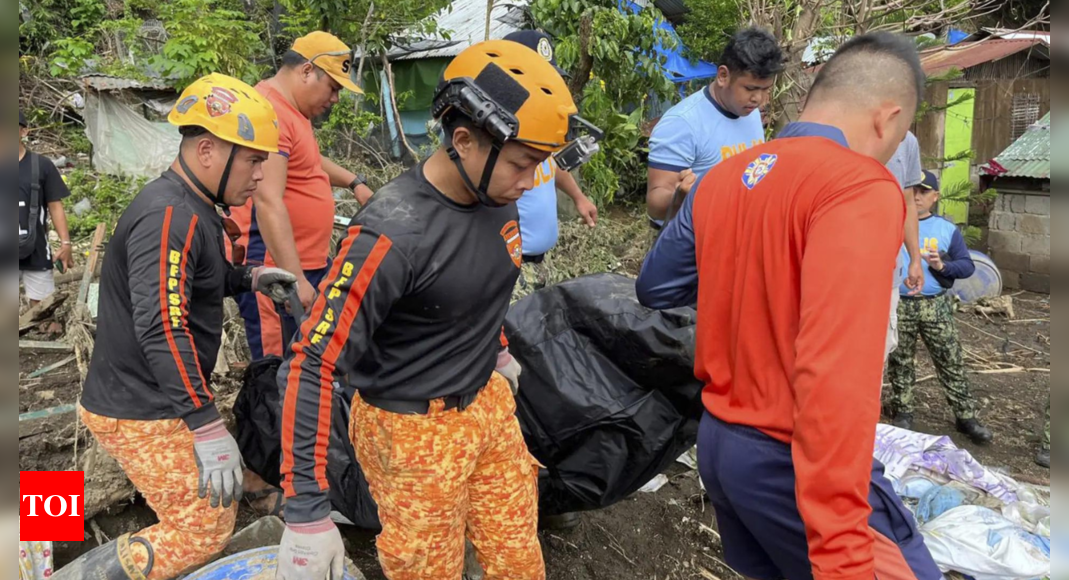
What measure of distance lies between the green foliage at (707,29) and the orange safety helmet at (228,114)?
13437mm

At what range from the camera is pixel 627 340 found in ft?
9.37

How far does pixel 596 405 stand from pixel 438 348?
995 millimetres

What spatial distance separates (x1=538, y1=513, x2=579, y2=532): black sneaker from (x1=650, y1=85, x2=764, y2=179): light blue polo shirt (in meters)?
1.82

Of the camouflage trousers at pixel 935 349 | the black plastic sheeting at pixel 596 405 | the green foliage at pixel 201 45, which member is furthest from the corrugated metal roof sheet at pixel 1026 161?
the green foliage at pixel 201 45

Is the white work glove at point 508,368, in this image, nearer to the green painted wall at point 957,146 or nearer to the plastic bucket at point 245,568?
the plastic bucket at point 245,568

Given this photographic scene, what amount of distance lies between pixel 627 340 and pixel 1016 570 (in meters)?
1.83

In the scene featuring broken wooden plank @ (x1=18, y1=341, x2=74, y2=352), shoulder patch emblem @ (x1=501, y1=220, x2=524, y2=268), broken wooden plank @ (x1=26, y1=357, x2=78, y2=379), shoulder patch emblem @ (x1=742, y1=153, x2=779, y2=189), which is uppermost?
shoulder patch emblem @ (x1=742, y1=153, x2=779, y2=189)

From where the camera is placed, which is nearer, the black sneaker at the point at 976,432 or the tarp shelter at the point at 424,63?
the black sneaker at the point at 976,432

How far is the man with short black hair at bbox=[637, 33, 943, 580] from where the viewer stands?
4.69 feet

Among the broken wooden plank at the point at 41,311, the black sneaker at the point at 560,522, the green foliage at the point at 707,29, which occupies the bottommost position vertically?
the black sneaker at the point at 560,522

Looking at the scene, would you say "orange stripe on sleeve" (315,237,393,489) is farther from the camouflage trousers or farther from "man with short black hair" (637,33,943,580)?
the camouflage trousers

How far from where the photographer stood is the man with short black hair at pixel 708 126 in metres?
3.57

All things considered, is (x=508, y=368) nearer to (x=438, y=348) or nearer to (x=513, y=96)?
(x=438, y=348)

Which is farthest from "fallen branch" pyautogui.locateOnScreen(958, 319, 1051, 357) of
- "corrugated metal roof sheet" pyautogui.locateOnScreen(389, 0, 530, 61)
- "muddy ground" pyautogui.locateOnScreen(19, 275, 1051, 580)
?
"corrugated metal roof sheet" pyautogui.locateOnScreen(389, 0, 530, 61)
